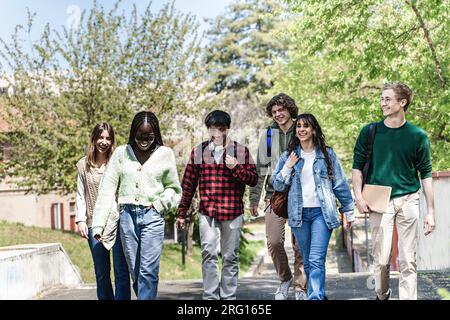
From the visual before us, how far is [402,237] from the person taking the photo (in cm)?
589

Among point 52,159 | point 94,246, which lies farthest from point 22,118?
point 94,246

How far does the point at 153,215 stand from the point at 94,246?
78cm

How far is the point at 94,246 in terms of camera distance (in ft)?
21.2

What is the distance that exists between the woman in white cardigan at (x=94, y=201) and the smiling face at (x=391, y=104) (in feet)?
7.60

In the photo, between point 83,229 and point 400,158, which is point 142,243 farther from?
point 400,158

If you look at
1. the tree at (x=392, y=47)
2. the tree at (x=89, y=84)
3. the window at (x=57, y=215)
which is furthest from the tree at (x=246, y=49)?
the tree at (x=392, y=47)

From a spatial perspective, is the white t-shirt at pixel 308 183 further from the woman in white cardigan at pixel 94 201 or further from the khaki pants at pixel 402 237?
the woman in white cardigan at pixel 94 201

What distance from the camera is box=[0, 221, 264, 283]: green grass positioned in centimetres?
1758

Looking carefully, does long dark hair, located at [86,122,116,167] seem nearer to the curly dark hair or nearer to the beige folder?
the curly dark hair

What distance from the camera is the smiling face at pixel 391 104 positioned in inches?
231

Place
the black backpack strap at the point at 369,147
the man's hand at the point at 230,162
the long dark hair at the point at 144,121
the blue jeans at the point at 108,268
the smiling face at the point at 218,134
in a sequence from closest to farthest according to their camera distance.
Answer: the black backpack strap at the point at 369,147 → the long dark hair at the point at 144,121 → the blue jeans at the point at 108,268 → the man's hand at the point at 230,162 → the smiling face at the point at 218,134
